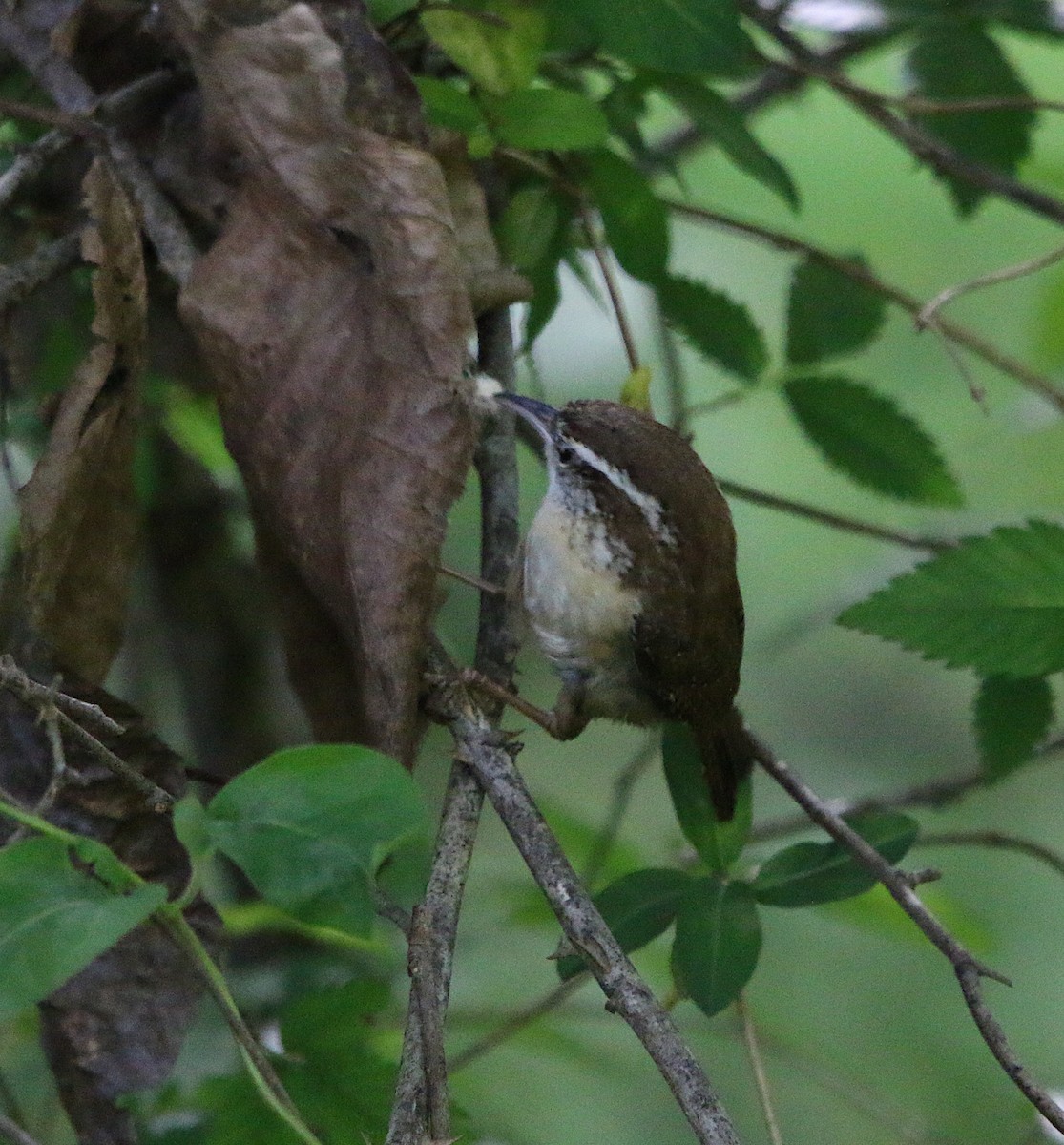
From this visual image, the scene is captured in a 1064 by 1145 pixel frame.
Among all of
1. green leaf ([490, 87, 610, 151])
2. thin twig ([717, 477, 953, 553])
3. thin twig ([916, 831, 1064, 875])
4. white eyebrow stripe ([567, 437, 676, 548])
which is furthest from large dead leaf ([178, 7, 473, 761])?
thin twig ([916, 831, 1064, 875])

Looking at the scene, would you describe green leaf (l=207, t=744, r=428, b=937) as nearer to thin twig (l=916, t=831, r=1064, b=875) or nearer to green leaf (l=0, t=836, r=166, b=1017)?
green leaf (l=0, t=836, r=166, b=1017)

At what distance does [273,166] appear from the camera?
2191mm

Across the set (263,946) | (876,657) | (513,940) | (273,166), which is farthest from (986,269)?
(273,166)

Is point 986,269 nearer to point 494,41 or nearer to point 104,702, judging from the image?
point 494,41

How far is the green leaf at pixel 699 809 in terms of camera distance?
2.30m

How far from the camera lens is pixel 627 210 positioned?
101 inches

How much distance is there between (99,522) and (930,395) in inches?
189

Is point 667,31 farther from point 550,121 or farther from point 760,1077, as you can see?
point 760,1077

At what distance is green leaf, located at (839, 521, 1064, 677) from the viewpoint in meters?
2.21

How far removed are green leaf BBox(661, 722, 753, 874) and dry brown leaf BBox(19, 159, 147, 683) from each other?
96cm

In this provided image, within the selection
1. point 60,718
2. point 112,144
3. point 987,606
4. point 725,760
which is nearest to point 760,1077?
point 725,760

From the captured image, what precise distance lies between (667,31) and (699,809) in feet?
4.09

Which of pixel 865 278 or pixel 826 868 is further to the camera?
pixel 865 278

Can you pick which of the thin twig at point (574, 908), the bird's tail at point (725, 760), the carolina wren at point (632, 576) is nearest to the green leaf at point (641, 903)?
the bird's tail at point (725, 760)
